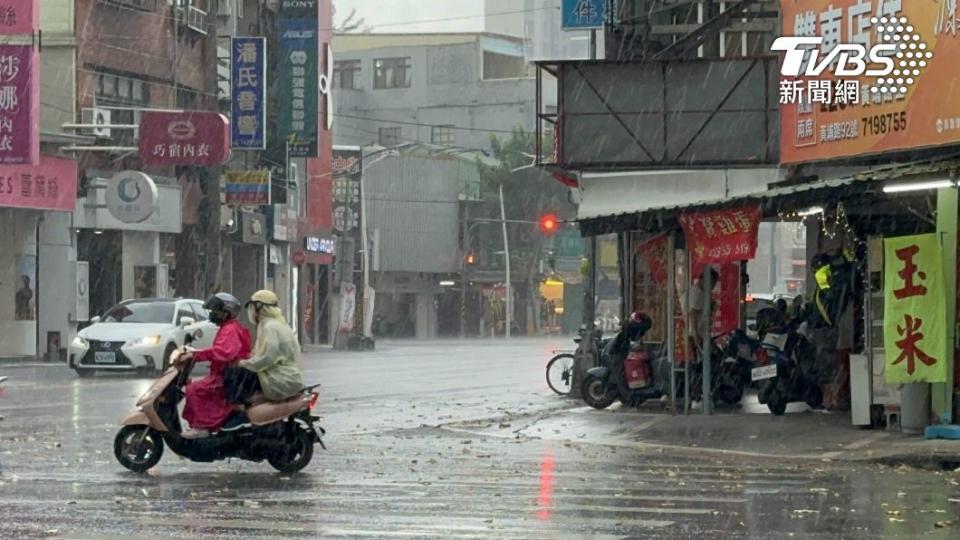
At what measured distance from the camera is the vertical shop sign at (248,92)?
48.1 meters

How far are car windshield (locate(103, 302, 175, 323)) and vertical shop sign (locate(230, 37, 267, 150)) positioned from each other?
1325 centimetres

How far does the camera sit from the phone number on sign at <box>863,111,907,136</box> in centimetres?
2111

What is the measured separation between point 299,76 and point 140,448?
39.1m

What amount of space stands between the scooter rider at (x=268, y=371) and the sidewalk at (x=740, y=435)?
17.2ft

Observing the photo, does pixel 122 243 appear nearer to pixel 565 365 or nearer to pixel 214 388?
pixel 565 365

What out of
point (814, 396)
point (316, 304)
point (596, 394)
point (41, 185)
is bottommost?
point (596, 394)

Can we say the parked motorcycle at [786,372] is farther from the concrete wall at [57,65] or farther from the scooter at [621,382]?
the concrete wall at [57,65]

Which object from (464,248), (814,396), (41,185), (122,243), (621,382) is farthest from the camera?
(464,248)

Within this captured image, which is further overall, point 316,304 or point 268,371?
point 316,304

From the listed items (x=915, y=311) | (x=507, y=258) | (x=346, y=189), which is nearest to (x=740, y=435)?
(x=915, y=311)

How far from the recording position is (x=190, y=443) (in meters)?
15.0

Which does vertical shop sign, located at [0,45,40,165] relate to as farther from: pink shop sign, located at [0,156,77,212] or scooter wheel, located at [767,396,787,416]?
scooter wheel, located at [767,396,787,416]

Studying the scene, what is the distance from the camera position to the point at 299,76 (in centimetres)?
5334

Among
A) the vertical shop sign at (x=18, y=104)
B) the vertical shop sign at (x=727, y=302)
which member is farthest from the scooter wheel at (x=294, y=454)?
the vertical shop sign at (x=18, y=104)
